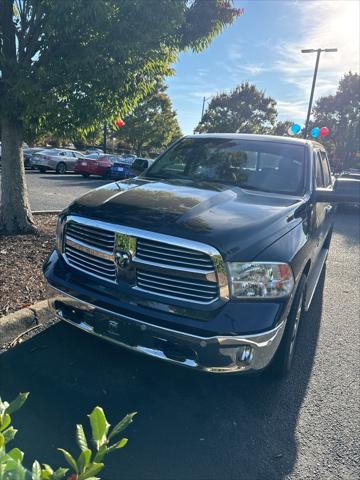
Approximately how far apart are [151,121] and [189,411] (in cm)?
3244

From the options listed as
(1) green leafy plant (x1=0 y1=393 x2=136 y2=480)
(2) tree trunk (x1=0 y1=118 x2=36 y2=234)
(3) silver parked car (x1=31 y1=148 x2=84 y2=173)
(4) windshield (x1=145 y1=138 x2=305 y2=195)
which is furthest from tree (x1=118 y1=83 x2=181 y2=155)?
(1) green leafy plant (x1=0 y1=393 x2=136 y2=480)

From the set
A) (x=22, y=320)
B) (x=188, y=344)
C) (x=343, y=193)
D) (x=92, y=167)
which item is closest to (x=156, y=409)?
(x=188, y=344)

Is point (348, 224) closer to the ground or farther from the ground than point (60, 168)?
closer to the ground

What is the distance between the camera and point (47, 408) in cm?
254

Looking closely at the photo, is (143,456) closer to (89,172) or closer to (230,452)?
(230,452)

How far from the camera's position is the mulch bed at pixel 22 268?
3.76 m

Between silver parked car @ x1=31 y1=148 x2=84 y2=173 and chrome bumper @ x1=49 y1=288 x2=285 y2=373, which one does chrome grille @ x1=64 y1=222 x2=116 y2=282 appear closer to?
chrome bumper @ x1=49 y1=288 x2=285 y2=373

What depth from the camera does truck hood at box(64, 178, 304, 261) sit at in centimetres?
239

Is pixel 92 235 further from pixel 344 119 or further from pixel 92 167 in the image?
pixel 344 119

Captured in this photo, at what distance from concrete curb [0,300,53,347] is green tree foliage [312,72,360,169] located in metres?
46.5

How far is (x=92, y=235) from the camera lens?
2.75m

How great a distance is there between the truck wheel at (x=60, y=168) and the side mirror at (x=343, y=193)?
64.1 ft

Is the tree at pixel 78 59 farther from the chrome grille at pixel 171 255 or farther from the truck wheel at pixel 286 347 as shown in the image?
the truck wheel at pixel 286 347

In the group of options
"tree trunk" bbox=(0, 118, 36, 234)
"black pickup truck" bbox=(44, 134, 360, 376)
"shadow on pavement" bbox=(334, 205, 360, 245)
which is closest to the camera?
"black pickup truck" bbox=(44, 134, 360, 376)
